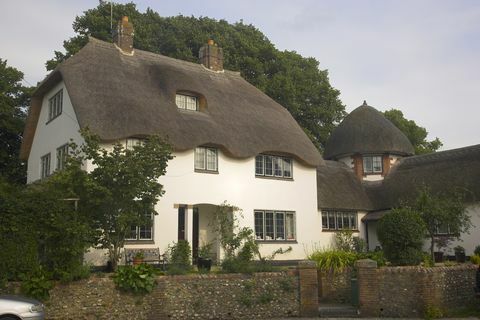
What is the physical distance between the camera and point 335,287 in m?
15.5

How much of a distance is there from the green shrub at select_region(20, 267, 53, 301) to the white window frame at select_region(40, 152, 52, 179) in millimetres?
11392

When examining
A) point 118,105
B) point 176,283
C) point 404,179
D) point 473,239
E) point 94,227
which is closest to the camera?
point 176,283

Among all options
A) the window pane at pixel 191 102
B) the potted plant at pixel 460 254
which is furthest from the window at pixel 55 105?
the potted plant at pixel 460 254

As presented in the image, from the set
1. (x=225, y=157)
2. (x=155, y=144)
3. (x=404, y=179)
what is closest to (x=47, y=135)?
(x=225, y=157)

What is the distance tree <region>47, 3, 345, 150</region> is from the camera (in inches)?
1506

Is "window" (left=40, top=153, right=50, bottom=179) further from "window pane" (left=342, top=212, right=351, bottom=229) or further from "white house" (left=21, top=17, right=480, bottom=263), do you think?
"window pane" (left=342, top=212, right=351, bottom=229)

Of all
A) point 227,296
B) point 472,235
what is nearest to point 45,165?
point 227,296

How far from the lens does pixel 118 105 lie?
1983cm

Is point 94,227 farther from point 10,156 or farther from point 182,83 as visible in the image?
point 10,156

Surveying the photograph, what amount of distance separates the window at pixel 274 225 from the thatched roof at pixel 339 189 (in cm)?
251

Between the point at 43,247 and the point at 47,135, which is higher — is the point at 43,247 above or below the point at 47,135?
below

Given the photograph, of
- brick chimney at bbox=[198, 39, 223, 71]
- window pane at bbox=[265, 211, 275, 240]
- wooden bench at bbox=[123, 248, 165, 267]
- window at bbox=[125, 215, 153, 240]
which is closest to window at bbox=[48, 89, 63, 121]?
window at bbox=[125, 215, 153, 240]

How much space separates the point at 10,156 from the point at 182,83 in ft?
43.7

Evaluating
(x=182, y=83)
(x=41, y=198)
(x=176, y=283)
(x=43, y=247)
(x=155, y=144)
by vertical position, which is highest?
(x=182, y=83)
